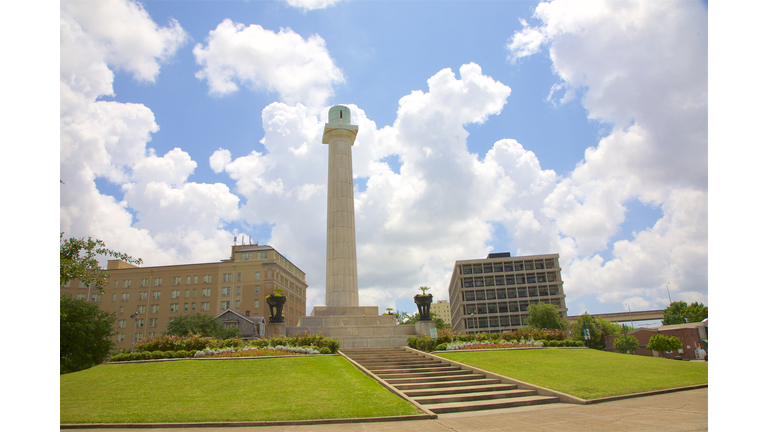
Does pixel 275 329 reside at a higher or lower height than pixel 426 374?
higher

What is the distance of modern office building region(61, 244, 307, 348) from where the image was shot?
3479 inches

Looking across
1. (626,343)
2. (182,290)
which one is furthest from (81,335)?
(626,343)

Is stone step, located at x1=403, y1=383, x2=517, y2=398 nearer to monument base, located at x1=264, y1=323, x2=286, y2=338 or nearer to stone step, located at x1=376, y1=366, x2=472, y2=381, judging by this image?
stone step, located at x1=376, y1=366, x2=472, y2=381

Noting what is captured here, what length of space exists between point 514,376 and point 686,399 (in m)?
5.35

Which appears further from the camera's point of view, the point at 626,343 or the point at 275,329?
the point at 626,343

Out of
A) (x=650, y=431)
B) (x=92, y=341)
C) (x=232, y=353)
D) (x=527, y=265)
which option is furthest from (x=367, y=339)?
(x=527, y=265)

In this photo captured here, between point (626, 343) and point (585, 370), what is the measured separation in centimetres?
6070

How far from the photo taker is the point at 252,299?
3516 inches

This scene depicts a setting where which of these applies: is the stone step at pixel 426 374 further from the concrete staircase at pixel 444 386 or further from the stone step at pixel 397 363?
the stone step at pixel 397 363

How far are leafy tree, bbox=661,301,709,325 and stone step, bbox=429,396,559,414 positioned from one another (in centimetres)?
10097

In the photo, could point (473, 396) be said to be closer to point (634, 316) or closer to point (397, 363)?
point (397, 363)

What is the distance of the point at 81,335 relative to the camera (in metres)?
38.4

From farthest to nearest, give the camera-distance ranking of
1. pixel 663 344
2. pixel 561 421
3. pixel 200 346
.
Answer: pixel 663 344
pixel 200 346
pixel 561 421

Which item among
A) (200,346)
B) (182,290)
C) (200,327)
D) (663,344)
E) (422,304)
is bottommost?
(663,344)
